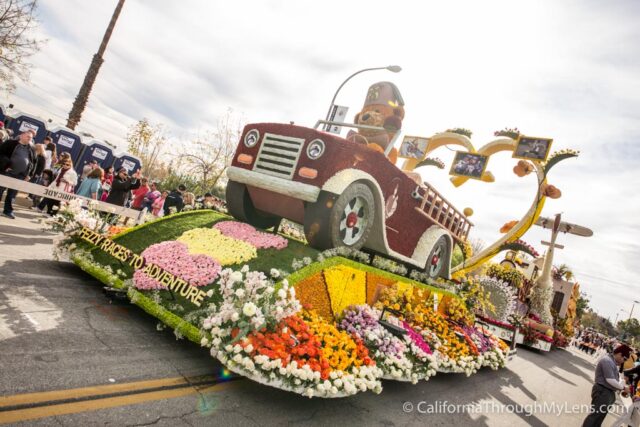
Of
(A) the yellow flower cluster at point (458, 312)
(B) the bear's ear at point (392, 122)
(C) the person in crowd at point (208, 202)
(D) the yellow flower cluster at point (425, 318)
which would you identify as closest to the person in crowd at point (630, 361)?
(A) the yellow flower cluster at point (458, 312)

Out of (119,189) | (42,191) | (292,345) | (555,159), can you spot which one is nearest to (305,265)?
(292,345)

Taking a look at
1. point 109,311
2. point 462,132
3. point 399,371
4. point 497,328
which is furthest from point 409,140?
point 109,311

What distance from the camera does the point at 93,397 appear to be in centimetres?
248

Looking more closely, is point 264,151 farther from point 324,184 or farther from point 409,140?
point 409,140

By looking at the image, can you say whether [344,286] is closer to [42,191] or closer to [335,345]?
[335,345]

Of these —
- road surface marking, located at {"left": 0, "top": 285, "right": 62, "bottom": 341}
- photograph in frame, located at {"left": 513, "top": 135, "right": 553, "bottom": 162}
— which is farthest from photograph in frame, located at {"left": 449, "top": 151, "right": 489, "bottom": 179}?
road surface marking, located at {"left": 0, "top": 285, "right": 62, "bottom": 341}

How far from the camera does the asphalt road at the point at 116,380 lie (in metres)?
2.40

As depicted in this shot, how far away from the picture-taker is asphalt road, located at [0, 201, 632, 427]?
7.89 ft

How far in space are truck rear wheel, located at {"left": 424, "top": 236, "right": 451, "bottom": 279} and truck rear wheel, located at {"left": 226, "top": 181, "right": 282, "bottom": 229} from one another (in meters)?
3.84

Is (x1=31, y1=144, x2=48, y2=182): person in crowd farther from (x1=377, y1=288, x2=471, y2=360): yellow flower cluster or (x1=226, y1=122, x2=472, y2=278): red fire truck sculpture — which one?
(x1=377, y1=288, x2=471, y2=360): yellow flower cluster

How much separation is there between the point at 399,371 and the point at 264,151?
3571 mm

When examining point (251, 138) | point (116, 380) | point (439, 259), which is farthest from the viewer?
point (439, 259)

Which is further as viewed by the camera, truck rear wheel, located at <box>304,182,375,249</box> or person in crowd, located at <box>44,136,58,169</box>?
person in crowd, located at <box>44,136,58,169</box>

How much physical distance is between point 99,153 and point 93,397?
64.5 ft
